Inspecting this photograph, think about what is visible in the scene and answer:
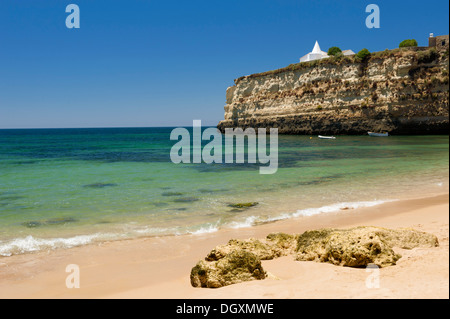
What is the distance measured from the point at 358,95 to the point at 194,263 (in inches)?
1744

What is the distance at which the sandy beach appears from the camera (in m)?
3.44

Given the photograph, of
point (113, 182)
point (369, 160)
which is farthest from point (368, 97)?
point (113, 182)

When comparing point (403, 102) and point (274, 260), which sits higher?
point (403, 102)

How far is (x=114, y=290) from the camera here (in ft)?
15.7

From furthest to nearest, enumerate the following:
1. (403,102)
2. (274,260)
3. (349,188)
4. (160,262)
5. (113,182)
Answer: (403,102) → (113,182) → (349,188) → (160,262) → (274,260)

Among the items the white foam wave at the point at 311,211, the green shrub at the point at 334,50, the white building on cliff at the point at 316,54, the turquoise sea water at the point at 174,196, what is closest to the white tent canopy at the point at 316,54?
the white building on cliff at the point at 316,54

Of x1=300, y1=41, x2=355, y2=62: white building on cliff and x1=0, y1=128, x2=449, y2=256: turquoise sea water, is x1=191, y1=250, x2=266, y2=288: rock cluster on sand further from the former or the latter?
Result: x1=300, y1=41, x2=355, y2=62: white building on cliff

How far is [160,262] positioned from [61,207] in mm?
5789

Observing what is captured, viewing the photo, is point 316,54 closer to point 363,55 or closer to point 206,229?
point 363,55

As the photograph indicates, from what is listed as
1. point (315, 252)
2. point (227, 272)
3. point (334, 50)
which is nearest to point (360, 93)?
point (334, 50)

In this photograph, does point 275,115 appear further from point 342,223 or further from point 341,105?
point 342,223

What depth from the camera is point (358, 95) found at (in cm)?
4472

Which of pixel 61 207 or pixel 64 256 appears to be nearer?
pixel 64 256

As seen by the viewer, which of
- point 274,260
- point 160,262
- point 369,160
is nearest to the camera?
point 274,260
